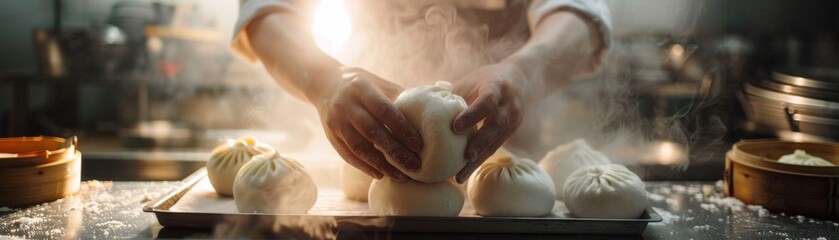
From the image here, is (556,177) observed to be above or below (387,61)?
below

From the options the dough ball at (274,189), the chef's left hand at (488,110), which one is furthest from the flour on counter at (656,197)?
the dough ball at (274,189)

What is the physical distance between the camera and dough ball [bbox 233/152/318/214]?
4.85 feet

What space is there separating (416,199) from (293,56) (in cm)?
58

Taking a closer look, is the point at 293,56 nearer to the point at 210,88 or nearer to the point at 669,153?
the point at 210,88

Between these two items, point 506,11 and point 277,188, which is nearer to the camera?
point 277,188

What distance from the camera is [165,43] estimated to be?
148 inches

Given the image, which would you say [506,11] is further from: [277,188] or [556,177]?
[277,188]

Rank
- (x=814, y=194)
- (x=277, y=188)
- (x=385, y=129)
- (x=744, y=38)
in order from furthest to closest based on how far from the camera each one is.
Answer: (x=744, y=38)
(x=814, y=194)
(x=277, y=188)
(x=385, y=129)

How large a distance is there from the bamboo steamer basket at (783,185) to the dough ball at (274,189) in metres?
1.14

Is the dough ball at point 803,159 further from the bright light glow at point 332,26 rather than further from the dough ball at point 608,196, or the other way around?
the bright light glow at point 332,26

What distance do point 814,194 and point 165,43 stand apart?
3.34 metres

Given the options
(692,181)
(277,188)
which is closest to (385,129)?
(277,188)

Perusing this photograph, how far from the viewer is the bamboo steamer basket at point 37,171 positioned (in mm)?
1565

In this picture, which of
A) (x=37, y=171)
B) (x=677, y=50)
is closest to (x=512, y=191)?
(x=37, y=171)
